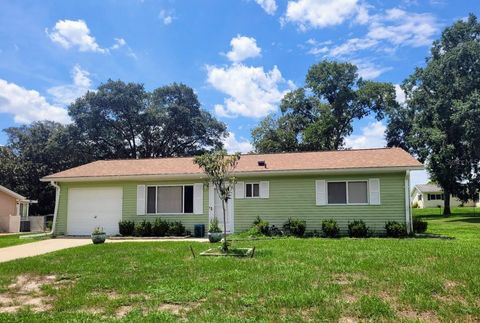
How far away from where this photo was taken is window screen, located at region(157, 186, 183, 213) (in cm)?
1817

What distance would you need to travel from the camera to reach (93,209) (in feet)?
61.4

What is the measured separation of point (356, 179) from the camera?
1658 cm

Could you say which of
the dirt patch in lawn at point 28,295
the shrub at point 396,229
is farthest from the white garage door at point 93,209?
the shrub at point 396,229

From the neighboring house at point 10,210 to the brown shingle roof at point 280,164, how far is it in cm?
848

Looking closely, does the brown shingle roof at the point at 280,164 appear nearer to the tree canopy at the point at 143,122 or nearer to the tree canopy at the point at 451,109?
the tree canopy at the point at 451,109

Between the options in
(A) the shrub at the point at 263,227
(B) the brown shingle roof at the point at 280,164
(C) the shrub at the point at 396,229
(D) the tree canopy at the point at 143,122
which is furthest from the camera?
(D) the tree canopy at the point at 143,122

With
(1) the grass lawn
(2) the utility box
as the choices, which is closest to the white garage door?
(2) the utility box

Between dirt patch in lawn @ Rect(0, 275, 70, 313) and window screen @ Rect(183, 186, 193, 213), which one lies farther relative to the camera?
window screen @ Rect(183, 186, 193, 213)

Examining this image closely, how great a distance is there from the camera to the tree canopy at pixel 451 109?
3002 centimetres

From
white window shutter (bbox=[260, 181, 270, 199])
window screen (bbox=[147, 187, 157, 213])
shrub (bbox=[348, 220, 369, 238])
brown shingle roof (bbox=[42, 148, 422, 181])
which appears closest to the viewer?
shrub (bbox=[348, 220, 369, 238])

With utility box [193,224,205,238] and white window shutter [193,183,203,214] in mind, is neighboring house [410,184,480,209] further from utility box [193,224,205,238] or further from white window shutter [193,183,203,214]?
utility box [193,224,205,238]

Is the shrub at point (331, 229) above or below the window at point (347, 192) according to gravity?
below

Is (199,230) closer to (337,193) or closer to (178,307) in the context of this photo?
(337,193)

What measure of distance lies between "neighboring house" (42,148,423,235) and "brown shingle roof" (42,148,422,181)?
39mm
